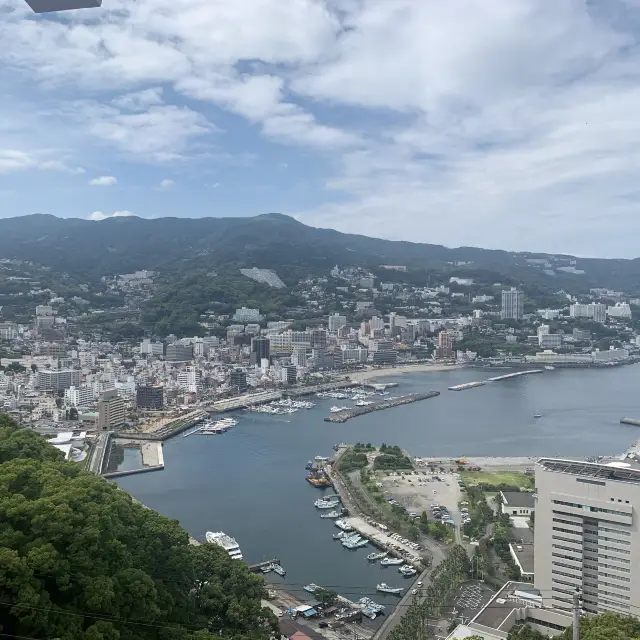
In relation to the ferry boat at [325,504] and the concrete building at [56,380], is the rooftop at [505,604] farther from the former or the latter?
the concrete building at [56,380]

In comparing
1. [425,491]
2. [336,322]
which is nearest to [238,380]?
[336,322]

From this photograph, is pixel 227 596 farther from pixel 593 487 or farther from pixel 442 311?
pixel 442 311

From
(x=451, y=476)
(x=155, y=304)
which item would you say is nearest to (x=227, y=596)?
(x=451, y=476)

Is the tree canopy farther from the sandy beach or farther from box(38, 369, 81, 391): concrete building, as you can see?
the sandy beach

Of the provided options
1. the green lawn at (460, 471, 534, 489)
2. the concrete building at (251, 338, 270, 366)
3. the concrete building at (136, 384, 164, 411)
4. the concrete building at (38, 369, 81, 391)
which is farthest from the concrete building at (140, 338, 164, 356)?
the green lawn at (460, 471, 534, 489)

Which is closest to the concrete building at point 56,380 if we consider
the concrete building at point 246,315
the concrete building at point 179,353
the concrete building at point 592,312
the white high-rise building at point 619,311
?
the concrete building at point 179,353

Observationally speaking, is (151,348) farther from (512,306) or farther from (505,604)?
(505,604)
